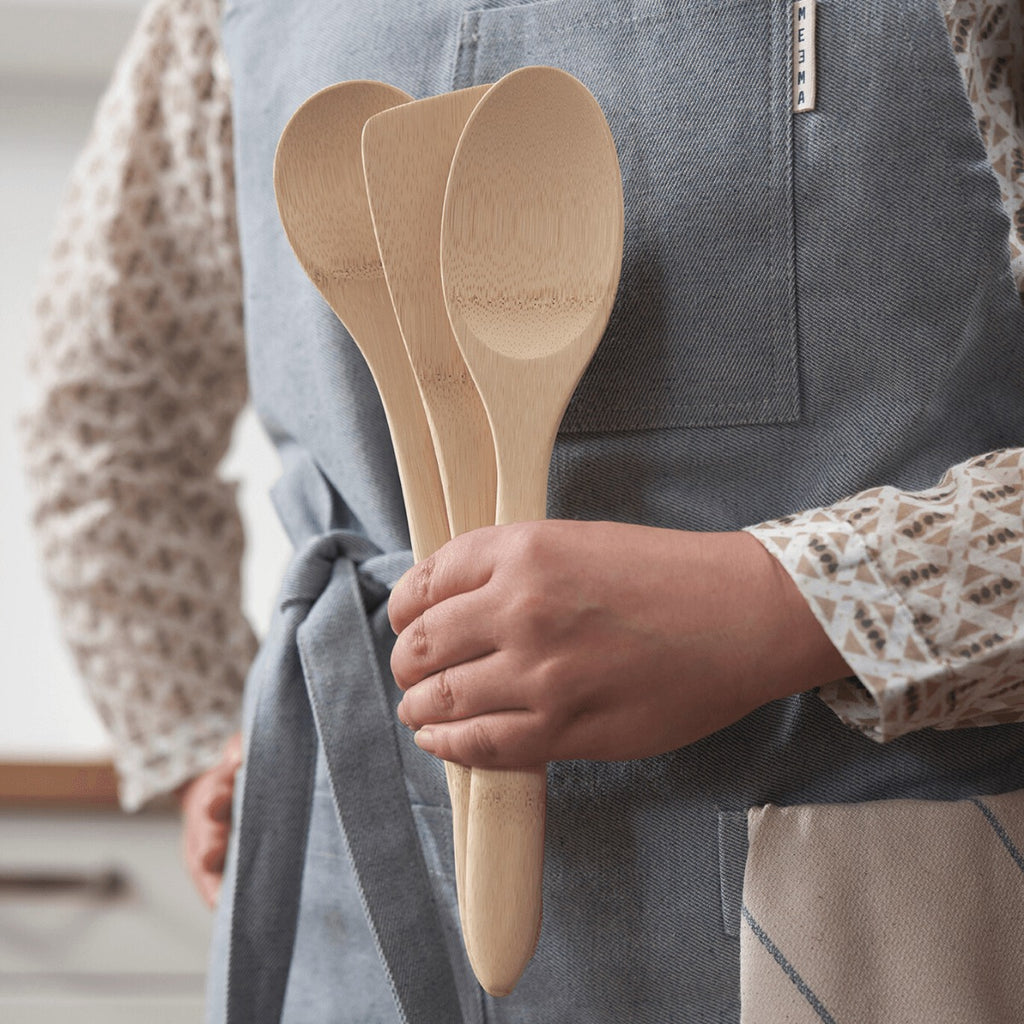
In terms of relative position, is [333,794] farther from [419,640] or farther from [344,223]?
[344,223]

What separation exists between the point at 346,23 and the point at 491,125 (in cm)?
18

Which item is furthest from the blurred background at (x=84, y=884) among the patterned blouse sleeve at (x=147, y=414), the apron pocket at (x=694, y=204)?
the apron pocket at (x=694, y=204)

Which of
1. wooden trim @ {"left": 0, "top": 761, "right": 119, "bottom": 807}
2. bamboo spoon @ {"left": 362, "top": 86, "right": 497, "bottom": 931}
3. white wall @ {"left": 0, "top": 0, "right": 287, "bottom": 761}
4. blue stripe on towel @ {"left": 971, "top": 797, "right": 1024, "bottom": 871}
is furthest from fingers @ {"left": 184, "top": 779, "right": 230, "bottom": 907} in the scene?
white wall @ {"left": 0, "top": 0, "right": 287, "bottom": 761}

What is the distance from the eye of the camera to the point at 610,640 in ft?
Answer: 0.98

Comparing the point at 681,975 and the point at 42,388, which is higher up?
the point at 42,388

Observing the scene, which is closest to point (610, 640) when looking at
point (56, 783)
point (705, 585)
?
point (705, 585)

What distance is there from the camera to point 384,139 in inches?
12.7

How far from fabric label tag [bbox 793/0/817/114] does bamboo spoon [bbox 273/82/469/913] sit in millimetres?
141

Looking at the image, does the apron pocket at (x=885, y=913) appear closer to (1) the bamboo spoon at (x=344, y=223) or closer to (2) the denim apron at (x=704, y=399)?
(2) the denim apron at (x=704, y=399)

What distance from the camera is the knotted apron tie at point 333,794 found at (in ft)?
1.28

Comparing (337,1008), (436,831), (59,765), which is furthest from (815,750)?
(59,765)

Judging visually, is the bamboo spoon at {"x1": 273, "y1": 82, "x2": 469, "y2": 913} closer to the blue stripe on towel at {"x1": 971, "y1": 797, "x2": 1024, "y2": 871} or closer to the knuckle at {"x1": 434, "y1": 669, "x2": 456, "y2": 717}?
the knuckle at {"x1": 434, "y1": 669, "x2": 456, "y2": 717}

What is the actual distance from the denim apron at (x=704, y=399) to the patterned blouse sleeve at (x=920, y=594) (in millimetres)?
50

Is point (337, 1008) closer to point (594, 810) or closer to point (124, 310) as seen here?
point (594, 810)
